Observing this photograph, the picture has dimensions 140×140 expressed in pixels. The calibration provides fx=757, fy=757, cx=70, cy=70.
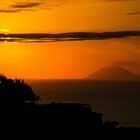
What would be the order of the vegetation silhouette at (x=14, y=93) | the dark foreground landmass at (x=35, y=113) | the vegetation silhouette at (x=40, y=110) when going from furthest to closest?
1. the vegetation silhouette at (x=14, y=93)
2. the vegetation silhouette at (x=40, y=110)
3. the dark foreground landmass at (x=35, y=113)

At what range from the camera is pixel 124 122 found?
14738 cm

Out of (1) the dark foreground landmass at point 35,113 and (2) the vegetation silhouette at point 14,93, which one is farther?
(2) the vegetation silhouette at point 14,93

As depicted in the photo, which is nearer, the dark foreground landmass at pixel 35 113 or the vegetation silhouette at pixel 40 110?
the dark foreground landmass at pixel 35 113

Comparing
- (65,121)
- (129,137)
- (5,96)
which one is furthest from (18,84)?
(129,137)

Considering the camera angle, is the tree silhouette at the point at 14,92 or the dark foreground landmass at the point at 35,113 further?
the tree silhouette at the point at 14,92

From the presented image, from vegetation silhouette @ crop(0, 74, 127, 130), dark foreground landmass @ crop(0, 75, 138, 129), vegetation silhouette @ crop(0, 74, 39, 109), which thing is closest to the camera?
dark foreground landmass @ crop(0, 75, 138, 129)

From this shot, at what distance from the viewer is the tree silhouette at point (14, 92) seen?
185 feet

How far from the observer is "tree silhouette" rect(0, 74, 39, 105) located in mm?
56375

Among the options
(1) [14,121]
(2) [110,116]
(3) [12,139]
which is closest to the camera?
(3) [12,139]

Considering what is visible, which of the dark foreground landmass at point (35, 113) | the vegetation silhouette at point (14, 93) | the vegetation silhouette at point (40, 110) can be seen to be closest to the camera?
the dark foreground landmass at point (35, 113)

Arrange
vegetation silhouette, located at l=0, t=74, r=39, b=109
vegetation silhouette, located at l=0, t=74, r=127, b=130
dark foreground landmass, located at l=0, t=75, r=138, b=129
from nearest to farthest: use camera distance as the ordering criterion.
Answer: dark foreground landmass, located at l=0, t=75, r=138, b=129 < vegetation silhouette, located at l=0, t=74, r=127, b=130 < vegetation silhouette, located at l=0, t=74, r=39, b=109

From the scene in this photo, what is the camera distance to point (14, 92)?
57250 mm

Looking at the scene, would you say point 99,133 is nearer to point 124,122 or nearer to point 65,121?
point 65,121

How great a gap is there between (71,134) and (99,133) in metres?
1.99
